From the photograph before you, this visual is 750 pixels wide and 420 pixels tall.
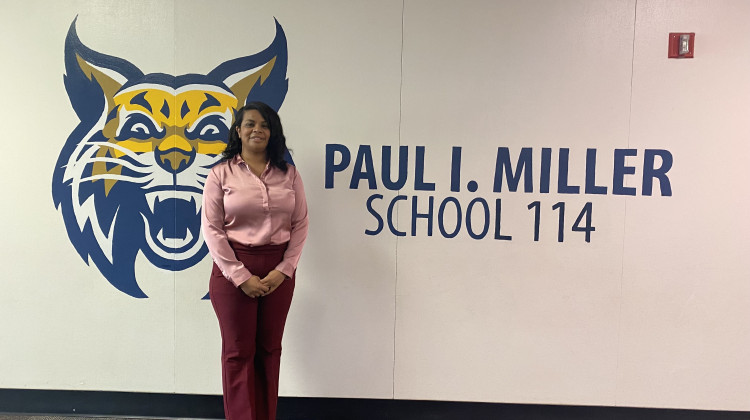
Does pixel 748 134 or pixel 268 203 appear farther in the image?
pixel 748 134

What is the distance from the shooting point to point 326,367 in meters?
2.66

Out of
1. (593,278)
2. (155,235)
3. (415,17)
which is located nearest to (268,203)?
(155,235)

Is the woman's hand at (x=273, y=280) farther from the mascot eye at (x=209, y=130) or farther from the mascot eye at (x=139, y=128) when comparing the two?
the mascot eye at (x=139, y=128)

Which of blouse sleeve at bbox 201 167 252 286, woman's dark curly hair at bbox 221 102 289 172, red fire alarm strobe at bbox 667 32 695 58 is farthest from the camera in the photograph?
red fire alarm strobe at bbox 667 32 695 58

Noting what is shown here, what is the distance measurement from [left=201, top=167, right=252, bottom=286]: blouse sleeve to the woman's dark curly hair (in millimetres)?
169

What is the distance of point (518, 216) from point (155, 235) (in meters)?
1.92

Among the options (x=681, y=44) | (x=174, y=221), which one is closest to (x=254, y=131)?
(x=174, y=221)

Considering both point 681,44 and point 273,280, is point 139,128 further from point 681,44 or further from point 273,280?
point 681,44

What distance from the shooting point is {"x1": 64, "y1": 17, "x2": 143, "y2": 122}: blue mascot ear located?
8.37 ft

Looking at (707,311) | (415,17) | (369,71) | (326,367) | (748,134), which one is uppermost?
(415,17)

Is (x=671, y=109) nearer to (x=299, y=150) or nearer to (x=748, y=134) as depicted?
(x=748, y=134)

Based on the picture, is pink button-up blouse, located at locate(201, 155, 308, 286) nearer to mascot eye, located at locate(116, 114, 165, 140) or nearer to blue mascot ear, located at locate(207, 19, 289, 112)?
blue mascot ear, located at locate(207, 19, 289, 112)

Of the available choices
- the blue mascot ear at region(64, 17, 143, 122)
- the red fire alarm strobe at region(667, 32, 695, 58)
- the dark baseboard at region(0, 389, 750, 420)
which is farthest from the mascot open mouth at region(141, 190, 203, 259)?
the red fire alarm strobe at region(667, 32, 695, 58)

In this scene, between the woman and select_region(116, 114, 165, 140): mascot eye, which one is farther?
select_region(116, 114, 165, 140): mascot eye
